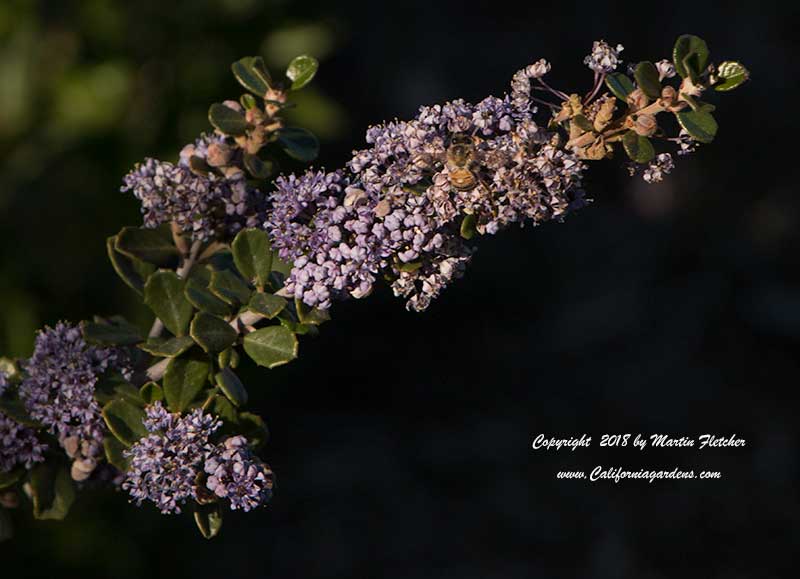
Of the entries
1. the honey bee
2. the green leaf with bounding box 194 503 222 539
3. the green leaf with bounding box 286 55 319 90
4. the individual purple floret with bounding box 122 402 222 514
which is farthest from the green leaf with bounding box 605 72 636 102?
the green leaf with bounding box 194 503 222 539

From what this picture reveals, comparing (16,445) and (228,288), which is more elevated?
(228,288)

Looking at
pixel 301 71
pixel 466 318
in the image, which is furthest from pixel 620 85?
pixel 466 318

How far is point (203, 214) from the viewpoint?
206cm

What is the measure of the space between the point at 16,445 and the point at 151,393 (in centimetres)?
31

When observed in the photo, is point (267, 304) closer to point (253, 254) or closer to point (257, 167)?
point (253, 254)

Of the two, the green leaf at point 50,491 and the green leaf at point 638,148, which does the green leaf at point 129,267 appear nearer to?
the green leaf at point 50,491

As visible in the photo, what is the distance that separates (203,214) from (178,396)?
38 centimetres

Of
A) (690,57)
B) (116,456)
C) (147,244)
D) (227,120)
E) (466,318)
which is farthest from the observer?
(466,318)

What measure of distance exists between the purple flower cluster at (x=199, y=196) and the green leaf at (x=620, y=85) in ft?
2.44

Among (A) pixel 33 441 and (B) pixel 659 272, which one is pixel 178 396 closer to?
(A) pixel 33 441

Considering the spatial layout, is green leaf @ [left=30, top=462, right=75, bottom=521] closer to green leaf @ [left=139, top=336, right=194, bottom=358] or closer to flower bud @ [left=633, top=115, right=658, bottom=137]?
green leaf @ [left=139, top=336, right=194, bottom=358]

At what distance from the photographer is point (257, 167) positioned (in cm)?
207

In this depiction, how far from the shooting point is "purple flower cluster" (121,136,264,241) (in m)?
2.04

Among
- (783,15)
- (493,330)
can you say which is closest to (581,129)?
(493,330)
